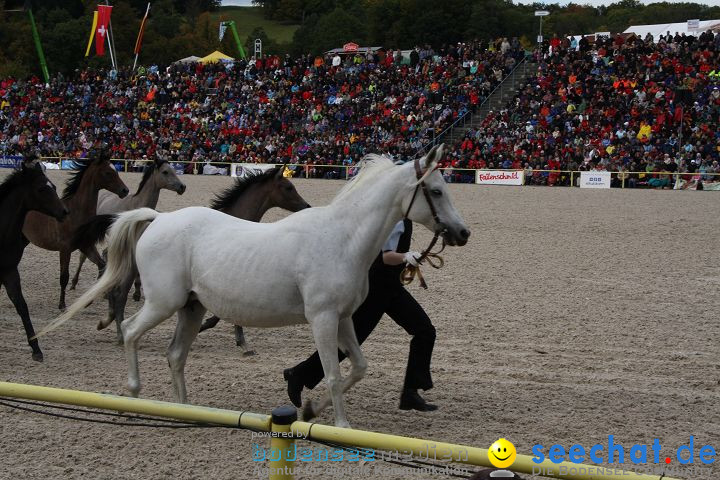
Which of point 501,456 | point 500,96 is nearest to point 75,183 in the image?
point 501,456

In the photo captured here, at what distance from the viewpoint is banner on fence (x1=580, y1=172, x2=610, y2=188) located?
26.2 m

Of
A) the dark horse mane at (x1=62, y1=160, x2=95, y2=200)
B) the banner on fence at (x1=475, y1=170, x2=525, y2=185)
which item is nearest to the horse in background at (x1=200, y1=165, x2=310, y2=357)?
the dark horse mane at (x1=62, y1=160, x2=95, y2=200)

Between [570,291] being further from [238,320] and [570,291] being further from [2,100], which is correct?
[2,100]

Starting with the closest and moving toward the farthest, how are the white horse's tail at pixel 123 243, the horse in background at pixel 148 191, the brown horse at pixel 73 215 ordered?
the white horse's tail at pixel 123 243, the brown horse at pixel 73 215, the horse in background at pixel 148 191

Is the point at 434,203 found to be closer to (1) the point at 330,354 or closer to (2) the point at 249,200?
(1) the point at 330,354

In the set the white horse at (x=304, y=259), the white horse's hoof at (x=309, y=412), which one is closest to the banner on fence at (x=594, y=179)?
the white horse at (x=304, y=259)

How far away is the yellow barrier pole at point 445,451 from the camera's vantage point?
235cm

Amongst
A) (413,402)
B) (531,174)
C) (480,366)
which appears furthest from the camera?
(531,174)

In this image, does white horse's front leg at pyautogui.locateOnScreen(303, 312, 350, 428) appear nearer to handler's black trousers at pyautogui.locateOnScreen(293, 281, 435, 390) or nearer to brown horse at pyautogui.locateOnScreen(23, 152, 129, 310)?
handler's black trousers at pyautogui.locateOnScreen(293, 281, 435, 390)

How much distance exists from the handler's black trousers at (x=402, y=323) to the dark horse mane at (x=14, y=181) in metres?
3.79

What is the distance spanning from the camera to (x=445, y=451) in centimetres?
250

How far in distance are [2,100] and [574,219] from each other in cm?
3583

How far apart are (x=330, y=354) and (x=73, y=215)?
19.2 feet

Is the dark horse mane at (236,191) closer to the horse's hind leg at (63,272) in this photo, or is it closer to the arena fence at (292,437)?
the horse's hind leg at (63,272)
